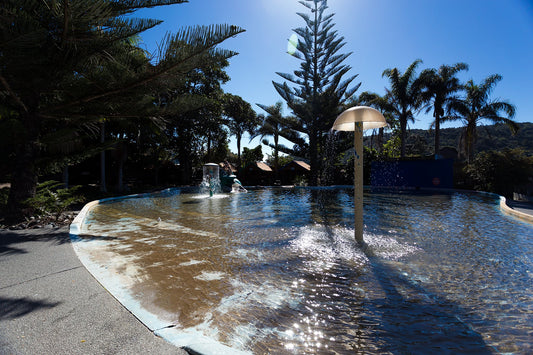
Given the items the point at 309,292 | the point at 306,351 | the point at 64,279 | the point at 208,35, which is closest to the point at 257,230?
the point at 309,292

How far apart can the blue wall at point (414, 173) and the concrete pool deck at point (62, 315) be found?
20.4 m

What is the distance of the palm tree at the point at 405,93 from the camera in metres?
21.4

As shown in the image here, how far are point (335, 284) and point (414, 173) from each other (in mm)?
18969

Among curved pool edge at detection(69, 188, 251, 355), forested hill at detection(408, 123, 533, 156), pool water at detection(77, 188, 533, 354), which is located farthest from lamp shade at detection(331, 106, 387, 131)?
Answer: forested hill at detection(408, 123, 533, 156)

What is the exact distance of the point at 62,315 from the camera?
2.24m

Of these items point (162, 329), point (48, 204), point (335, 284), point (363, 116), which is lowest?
point (335, 284)

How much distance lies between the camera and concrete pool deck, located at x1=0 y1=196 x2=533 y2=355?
1849mm

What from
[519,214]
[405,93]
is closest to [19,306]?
[519,214]

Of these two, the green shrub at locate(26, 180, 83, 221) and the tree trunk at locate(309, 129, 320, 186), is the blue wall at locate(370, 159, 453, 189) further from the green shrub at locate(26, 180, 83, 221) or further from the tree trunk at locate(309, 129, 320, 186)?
the green shrub at locate(26, 180, 83, 221)

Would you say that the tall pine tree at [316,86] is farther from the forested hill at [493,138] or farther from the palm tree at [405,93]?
the forested hill at [493,138]

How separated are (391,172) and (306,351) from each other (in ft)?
67.5

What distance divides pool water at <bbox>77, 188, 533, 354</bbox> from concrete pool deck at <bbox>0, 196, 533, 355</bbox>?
1.07 ft

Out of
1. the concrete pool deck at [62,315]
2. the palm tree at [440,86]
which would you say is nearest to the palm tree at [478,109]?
the palm tree at [440,86]

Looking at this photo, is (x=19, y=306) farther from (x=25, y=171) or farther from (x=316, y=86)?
(x=316, y=86)
